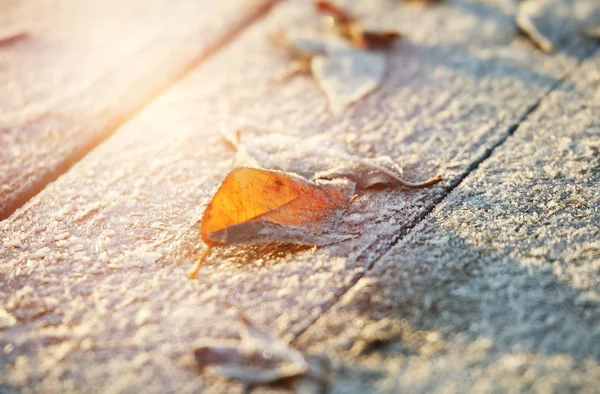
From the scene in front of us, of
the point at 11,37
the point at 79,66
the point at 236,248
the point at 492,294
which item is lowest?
the point at 492,294

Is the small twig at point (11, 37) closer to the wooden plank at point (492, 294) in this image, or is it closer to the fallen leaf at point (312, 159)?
the fallen leaf at point (312, 159)

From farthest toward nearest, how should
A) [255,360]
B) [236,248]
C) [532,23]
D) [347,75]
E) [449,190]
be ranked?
[532,23] → [347,75] → [449,190] → [236,248] → [255,360]

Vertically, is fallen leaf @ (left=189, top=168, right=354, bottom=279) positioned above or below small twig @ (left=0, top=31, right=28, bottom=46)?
below

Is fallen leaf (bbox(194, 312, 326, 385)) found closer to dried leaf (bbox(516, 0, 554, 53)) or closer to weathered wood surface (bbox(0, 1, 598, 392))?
weathered wood surface (bbox(0, 1, 598, 392))

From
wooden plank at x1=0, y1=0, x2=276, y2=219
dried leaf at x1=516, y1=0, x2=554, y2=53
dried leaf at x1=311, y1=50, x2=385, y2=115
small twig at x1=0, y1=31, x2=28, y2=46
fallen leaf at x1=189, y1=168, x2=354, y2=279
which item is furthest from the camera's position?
small twig at x1=0, y1=31, x2=28, y2=46

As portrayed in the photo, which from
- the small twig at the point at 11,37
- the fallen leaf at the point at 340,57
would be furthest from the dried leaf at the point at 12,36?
the fallen leaf at the point at 340,57

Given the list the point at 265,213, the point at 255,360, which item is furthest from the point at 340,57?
the point at 255,360

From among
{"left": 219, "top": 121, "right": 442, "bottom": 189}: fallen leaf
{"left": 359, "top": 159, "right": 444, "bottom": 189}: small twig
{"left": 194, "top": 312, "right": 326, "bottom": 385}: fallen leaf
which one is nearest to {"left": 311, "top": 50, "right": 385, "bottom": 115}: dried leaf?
{"left": 219, "top": 121, "right": 442, "bottom": 189}: fallen leaf

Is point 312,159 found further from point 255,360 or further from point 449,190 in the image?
point 255,360
